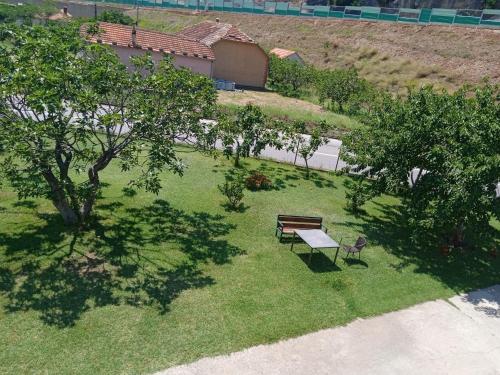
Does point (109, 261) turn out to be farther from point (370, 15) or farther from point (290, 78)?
point (370, 15)

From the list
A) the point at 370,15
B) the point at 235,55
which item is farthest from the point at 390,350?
the point at 370,15

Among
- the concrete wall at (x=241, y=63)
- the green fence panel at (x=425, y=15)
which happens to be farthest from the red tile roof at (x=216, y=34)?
the green fence panel at (x=425, y=15)

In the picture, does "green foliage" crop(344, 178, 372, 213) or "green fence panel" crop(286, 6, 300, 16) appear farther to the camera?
"green fence panel" crop(286, 6, 300, 16)

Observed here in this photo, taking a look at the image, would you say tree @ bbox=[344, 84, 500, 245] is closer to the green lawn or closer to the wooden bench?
the green lawn

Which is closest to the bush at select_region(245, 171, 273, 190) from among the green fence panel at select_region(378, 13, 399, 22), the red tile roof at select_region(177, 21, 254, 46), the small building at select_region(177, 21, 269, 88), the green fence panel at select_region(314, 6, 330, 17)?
the small building at select_region(177, 21, 269, 88)

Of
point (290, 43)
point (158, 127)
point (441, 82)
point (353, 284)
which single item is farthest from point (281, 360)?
point (290, 43)

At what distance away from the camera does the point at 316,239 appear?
11.9 meters

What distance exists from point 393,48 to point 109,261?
48367 mm

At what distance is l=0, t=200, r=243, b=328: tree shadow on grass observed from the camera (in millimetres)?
9023

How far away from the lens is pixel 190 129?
11219mm

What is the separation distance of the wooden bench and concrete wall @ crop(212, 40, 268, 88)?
95.0ft

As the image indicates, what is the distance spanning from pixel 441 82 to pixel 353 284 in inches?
1518

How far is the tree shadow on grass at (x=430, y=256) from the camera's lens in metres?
12.1

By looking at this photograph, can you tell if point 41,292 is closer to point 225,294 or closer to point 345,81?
point 225,294
